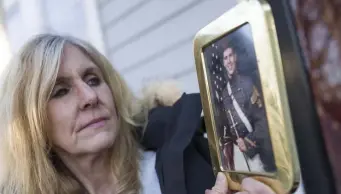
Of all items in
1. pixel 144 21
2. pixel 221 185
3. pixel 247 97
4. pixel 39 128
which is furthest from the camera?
pixel 144 21

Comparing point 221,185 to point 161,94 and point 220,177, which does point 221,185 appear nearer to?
point 220,177

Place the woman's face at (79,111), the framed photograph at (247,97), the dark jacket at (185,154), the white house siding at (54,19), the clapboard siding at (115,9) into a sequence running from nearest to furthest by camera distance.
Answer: the framed photograph at (247,97), the dark jacket at (185,154), the woman's face at (79,111), the clapboard siding at (115,9), the white house siding at (54,19)

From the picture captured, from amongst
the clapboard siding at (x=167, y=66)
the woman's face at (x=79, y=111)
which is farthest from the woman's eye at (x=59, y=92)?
the clapboard siding at (x=167, y=66)

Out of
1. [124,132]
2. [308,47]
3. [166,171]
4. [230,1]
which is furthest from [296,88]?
[230,1]

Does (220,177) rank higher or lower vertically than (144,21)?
lower

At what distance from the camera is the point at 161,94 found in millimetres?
1218

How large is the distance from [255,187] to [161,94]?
28.8 inches

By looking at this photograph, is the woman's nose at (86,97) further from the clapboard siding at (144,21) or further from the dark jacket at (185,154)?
the clapboard siding at (144,21)

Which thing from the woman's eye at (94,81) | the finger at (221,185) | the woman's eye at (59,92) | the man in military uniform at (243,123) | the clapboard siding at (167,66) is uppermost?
the clapboard siding at (167,66)

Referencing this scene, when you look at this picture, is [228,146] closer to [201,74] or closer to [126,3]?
[201,74]

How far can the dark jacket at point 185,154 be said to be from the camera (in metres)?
0.95

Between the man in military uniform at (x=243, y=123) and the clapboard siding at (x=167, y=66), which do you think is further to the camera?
the clapboard siding at (x=167, y=66)

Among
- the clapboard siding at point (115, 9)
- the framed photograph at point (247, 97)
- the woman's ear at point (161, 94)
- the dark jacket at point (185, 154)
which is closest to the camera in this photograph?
the framed photograph at point (247, 97)

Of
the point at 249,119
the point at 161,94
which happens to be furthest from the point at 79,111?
the point at 249,119
